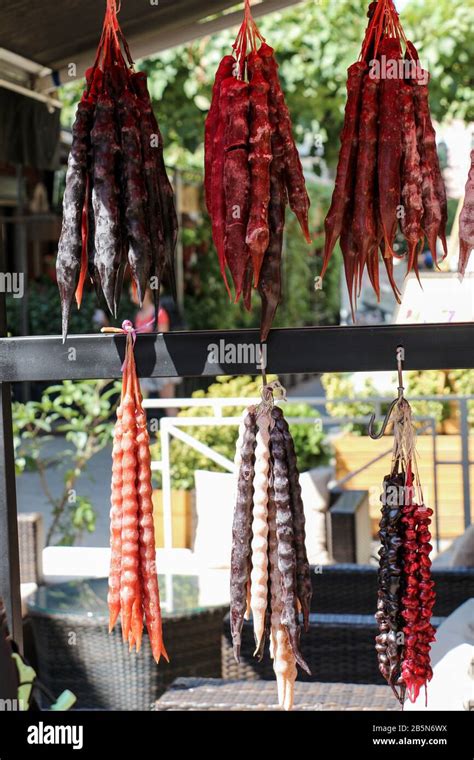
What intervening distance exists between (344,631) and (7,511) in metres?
1.86

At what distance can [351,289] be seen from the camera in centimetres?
213

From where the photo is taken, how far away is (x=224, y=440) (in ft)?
21.8

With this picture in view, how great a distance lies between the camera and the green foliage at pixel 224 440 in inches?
251

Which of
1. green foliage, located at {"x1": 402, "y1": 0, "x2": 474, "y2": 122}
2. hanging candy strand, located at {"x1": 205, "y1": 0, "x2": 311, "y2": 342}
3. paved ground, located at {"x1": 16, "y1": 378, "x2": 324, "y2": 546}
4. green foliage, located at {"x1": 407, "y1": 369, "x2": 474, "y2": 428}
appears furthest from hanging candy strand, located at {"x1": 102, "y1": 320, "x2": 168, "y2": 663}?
green foliage, located at {"x1": 402, "y1": 0, "x2": 474, "y2": 122}

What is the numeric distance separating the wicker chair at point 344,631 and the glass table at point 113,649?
10.9 inches

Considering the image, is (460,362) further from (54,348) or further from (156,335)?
(54,348)

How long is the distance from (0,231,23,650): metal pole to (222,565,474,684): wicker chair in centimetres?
151

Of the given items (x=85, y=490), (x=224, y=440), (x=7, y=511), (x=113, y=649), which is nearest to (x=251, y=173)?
(x=7, y=511)

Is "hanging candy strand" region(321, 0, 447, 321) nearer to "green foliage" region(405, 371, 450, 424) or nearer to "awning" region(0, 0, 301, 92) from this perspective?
"awning" region(0, 0, 301, 92)

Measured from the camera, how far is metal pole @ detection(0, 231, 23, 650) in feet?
7.40

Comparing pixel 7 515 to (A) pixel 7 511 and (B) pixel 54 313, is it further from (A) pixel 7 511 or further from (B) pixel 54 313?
(B) pixel 54 313

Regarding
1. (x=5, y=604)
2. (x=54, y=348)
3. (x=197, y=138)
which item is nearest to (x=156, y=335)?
(x=54, y=348)

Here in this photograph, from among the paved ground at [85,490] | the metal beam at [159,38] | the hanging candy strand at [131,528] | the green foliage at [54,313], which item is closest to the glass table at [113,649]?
the hanging candy strand at [131,528]
